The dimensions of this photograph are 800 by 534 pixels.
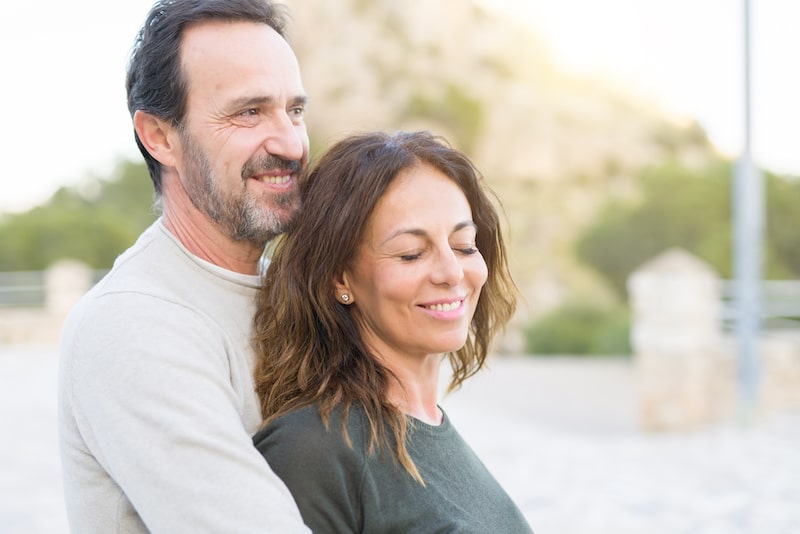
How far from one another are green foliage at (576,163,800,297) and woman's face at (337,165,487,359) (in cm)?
1837

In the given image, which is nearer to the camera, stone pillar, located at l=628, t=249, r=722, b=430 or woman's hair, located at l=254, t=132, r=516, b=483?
woman's hair, located at l=254, t=132, r=516, b=483

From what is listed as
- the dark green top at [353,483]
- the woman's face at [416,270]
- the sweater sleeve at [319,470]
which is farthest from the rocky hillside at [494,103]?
the sweater sleeve at [319,470]

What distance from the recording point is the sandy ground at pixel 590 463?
6.59 metres

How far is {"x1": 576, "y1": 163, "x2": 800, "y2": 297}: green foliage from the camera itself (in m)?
21.1

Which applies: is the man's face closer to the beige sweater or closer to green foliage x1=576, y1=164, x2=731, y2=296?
the beige sweater

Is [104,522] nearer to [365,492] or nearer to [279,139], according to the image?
[365,492]

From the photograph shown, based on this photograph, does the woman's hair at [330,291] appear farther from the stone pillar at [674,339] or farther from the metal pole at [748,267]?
the metal pole at [748,267]

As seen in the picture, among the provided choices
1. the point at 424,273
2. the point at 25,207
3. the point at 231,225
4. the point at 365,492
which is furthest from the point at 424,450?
the point at 25,207

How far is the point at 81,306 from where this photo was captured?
68.6 inches

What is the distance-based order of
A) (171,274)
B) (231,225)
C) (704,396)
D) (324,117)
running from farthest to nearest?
(324,117) < (704,396) < (231,225) < (171,274)

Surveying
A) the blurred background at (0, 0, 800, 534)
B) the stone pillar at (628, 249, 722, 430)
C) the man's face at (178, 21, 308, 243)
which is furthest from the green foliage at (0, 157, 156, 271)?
the man's face at (178, 21, 308, 243)

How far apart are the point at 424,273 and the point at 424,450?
35 cm

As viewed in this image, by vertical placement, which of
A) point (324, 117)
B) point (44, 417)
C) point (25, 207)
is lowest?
point (44, 417)

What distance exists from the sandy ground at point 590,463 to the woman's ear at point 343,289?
2.65m
